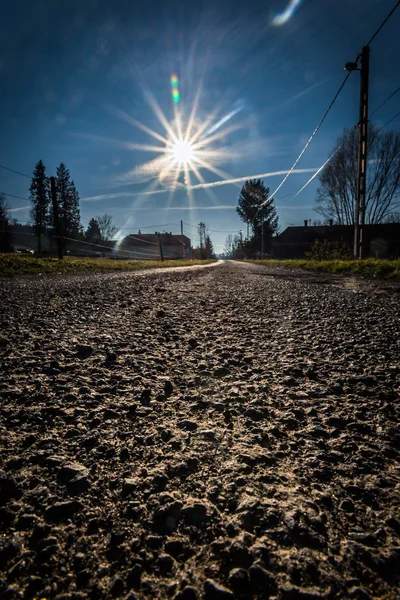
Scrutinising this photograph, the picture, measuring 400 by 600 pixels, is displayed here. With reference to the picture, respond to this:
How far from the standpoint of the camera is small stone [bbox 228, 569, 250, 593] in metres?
0.46

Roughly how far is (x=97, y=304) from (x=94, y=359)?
191 cm

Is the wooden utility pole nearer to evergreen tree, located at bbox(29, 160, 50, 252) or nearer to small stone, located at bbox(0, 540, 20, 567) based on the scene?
small stone, located at bbox(0, 540, 20, 567)

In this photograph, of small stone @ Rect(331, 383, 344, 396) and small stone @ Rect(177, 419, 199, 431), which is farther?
small stone @ Rect(331, 383, 344, 396)

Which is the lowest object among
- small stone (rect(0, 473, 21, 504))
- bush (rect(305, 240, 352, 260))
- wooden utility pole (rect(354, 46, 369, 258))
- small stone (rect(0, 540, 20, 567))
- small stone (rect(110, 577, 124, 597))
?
small stone (rect(110, 577, 124, 597))

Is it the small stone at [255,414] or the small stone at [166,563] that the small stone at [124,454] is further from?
the small stone at [255,414]

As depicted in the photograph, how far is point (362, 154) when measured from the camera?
33.4 feet

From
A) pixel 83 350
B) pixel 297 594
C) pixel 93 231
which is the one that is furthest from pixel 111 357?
pixel 93 231

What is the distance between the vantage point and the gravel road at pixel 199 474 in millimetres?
479

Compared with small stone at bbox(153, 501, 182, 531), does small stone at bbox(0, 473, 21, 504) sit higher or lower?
higher

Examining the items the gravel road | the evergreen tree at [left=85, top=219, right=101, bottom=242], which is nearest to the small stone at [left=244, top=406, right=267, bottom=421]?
the gravel road

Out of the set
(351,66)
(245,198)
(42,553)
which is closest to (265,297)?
(42,553)

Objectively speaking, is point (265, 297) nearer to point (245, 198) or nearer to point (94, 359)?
point (94, 359)

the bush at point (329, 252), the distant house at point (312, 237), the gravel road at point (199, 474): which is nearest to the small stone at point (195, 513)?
the gravel road at point (199, 474)

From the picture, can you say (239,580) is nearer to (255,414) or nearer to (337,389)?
(255,414)
